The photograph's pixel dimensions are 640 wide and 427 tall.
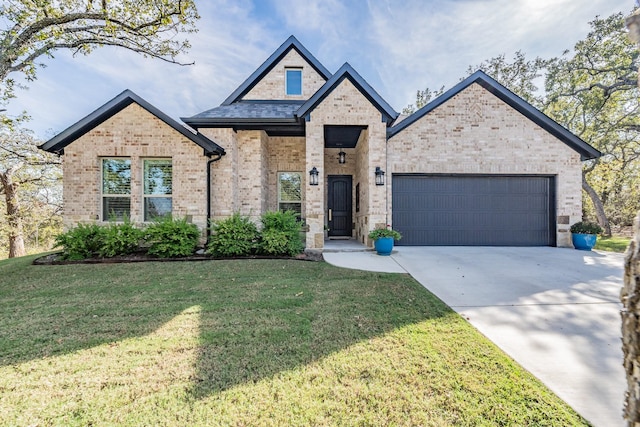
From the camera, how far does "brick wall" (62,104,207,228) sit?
7680 millimetres

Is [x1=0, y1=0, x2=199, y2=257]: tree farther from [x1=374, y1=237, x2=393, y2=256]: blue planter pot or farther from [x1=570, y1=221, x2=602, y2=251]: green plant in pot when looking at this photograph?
[x1=570, y1=221, x2=602, y2=251]: green plant in pot

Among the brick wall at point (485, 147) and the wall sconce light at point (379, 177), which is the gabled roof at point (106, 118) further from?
the brick wall at point (485, 147)

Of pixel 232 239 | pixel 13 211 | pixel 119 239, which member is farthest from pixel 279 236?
pixel 13 211

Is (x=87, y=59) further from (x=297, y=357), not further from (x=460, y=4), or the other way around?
(x=460, y=4)

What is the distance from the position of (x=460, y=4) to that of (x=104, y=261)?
12.3 metres

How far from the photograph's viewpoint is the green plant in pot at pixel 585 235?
26.8 feet

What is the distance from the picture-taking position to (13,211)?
14562 mm

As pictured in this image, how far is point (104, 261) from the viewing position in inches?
254

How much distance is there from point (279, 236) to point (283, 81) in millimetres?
6878

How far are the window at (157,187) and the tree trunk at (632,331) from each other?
9.14 m

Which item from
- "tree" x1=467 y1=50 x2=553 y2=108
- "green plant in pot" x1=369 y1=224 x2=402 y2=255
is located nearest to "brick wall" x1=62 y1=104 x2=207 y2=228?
"green plant in pot" x1=369 y1=224 x2=402 y2=255

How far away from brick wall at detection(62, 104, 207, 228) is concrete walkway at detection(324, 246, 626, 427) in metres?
4.73

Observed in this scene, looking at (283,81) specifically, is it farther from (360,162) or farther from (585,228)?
(585,228)

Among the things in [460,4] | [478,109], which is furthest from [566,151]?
[460,4]
